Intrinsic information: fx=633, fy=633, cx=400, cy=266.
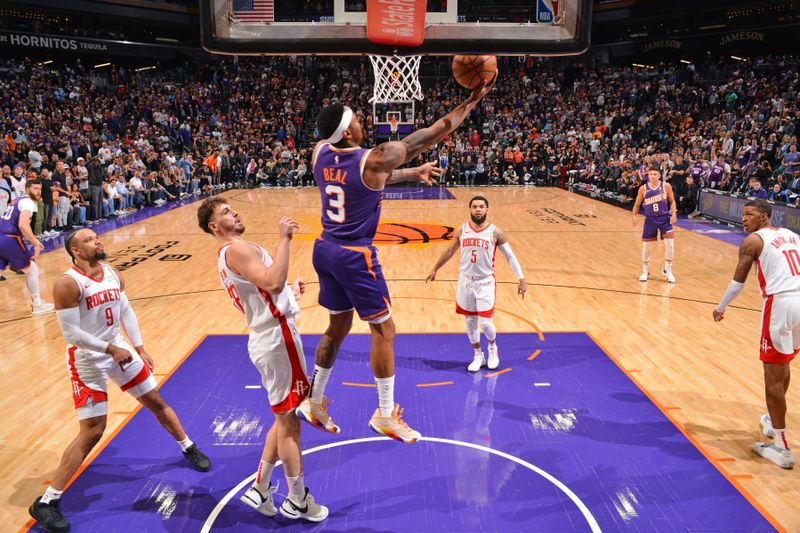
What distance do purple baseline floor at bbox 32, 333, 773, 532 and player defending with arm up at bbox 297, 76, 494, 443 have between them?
0.57m

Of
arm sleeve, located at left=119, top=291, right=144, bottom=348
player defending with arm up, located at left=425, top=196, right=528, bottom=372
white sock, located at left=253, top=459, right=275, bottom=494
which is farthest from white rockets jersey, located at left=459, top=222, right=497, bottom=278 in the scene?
arm sleeve, located at left=119, top=291, right=144, bottom=348

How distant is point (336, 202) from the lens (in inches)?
154

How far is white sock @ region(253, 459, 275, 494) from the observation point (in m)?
3.99

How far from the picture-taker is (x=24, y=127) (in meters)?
21.1

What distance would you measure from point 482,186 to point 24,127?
17.1 meters

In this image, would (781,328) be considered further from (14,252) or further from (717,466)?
(14,252)

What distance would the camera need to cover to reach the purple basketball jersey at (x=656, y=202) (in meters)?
10.2

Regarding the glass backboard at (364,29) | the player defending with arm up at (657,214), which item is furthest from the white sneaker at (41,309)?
the player defending with arm up at (657,214)

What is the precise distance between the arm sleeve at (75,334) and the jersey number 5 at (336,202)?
1.65 m

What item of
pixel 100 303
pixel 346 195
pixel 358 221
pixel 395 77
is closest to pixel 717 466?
pixel 358 221

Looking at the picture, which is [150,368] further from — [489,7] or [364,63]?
[364,63]

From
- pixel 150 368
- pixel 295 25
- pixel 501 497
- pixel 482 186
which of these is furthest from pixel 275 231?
pixel 482 186

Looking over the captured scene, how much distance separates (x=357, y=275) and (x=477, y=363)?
9.54 ft

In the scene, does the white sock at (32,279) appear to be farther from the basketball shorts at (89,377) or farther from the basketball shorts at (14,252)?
the basketball shorts at (89,377)
